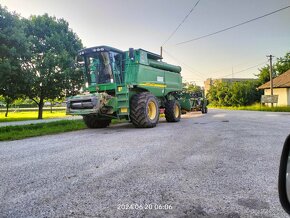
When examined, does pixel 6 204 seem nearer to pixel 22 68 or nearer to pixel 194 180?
pixel 194 180

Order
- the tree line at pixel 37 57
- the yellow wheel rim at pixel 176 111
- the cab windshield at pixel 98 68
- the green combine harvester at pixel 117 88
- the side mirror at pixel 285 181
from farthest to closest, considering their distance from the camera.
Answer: the tree line at pixel 37 57, the yellow wheel rim at pixel 176 111, the cab windshield at pixel 98 68, the green combine harvester at pixel 117 88, the side mirror at pixel 285 181

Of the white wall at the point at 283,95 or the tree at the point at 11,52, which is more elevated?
the tree at the point at 11,52

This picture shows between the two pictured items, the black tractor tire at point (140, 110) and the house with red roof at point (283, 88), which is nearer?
the black tractor tire at point (140, 110)

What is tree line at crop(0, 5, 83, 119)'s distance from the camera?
1872 centimetres

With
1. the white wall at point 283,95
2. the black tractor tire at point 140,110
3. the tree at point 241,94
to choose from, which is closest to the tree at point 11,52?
the black tractor tire at point 140,110

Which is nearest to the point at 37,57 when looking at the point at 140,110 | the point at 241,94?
the point at 140,110

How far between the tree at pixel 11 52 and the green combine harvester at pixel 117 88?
32.2 feet

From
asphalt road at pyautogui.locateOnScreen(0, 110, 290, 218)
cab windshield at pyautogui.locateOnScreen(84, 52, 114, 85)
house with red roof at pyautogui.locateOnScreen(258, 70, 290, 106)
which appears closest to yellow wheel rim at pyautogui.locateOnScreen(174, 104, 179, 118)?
cab windshield at pyautogui.locateOnScreen(84, 52, 114, 85)

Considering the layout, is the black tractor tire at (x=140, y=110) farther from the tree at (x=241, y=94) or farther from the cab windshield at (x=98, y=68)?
the tree at (x=241, y=94)

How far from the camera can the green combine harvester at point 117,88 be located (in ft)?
31.9

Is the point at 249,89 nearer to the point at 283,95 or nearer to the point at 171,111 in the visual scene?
the point at 283,95

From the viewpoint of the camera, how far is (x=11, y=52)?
1800cm

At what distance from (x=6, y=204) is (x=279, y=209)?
2756 millimetres

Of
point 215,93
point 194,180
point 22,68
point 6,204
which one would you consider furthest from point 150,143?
point 215,93
